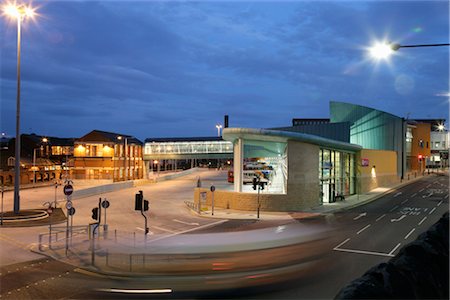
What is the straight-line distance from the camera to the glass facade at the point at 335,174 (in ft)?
117

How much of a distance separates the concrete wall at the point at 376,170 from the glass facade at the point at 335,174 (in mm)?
872

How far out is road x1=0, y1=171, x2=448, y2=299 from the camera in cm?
1119

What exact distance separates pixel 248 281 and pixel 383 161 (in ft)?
161

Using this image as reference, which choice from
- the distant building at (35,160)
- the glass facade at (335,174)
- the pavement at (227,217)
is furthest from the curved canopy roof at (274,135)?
the distant building at (35,160)

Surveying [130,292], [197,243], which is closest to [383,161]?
[197,243]

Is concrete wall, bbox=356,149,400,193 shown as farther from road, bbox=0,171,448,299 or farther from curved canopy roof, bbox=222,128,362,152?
curved canopy roof, bbox=222,128,362,152

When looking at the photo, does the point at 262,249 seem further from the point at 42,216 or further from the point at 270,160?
the point at 270,160

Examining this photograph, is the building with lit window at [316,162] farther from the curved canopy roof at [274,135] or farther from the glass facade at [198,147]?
the glass facade at [198,147]

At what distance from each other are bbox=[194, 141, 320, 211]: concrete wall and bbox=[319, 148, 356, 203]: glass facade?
9.32 ft

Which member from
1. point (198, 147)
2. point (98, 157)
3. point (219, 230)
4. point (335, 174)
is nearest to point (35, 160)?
point (98, 157)

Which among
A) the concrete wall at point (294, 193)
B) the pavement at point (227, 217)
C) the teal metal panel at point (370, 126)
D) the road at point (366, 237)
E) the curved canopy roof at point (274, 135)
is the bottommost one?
the pavement at point (227, 217)

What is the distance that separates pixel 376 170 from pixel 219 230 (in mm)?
35817

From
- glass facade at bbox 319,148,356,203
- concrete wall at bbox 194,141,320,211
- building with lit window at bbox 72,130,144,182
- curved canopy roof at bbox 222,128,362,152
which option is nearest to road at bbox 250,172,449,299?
concrete wall at bbox 194,141,320,211

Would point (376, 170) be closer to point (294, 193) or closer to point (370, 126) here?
point (370, 126)
